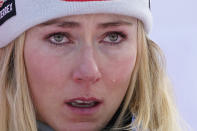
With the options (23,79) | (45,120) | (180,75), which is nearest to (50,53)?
(23,79)

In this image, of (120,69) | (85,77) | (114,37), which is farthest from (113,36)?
(85,77)

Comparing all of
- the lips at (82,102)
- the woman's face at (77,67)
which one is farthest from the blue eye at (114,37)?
the lips at (82,102)

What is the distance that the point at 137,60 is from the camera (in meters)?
2.08

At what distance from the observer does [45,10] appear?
184 cm

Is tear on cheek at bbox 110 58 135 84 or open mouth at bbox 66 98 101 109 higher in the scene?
tear on cheek at bbox 110 58 135 84

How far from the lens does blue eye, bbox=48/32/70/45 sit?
74.5 inches

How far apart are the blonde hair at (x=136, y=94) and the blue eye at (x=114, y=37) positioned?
3.9 inches

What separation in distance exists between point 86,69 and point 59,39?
0.18 m

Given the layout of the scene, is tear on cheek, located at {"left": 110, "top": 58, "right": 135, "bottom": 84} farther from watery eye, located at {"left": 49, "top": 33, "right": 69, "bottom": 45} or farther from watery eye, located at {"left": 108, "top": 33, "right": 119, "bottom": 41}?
watery eye, located at {"left": 49, "top": 33, "right": 69, "bottom": 45}

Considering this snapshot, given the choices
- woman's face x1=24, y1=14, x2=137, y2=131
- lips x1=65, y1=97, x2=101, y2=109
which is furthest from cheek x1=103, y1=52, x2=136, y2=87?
lips x1=65, y1=97, x2=101, y2=109

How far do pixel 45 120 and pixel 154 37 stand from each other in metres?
1.36

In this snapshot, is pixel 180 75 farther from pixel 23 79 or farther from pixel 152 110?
pixel 23 79

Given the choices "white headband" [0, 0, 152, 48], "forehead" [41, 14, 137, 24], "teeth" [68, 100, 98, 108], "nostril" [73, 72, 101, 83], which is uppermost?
"white headband" [0, 0, 152, 48]

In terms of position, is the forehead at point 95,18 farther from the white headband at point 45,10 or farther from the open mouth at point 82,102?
the open mouth at point 82,102
